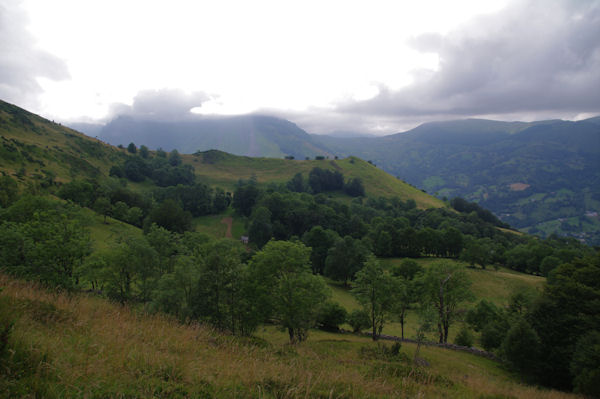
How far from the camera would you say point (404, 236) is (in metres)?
87.9

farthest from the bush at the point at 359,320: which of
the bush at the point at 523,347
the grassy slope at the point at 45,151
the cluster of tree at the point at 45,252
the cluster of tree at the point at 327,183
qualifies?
the cluster of tree at the point at 327,183

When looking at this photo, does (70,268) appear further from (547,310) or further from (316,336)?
(547,310)

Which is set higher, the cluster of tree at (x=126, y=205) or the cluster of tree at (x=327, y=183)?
the cluster of tree at (x=327, y=183)

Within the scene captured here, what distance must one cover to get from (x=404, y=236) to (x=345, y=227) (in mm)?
21203

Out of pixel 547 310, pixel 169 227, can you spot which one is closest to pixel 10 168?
pixel 169 227

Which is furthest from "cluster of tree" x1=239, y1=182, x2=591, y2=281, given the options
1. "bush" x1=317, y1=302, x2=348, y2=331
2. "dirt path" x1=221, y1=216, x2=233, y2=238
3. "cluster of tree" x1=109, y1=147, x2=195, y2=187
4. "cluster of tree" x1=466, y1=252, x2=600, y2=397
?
"cluster of tree" x1=109, y1=147, x2=195, y2=187

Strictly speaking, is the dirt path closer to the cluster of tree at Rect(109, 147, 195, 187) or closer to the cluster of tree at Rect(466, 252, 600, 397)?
the cluster of tree at Rect(109, 147, 195, 187)

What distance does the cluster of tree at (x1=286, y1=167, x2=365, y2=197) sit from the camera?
538 ft

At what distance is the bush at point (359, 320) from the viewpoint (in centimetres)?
3684

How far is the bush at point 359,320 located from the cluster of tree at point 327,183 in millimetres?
125698

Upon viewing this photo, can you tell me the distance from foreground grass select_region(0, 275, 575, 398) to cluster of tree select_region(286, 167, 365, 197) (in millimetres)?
150912

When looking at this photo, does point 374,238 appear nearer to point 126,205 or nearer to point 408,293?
point 408,293

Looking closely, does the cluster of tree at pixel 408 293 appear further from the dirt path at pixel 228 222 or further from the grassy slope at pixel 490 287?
the dirt path at pixel 228 222

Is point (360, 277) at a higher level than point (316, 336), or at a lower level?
higher
